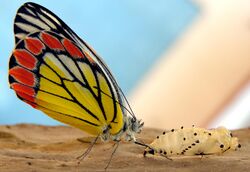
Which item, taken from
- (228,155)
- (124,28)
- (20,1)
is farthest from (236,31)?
(228,155)

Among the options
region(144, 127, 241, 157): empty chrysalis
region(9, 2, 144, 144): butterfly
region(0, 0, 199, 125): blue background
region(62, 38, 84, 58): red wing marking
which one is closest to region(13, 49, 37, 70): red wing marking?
region(9, 2, 144, 144): butterfly

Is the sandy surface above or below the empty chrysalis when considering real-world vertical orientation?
below

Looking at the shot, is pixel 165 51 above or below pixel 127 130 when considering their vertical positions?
above

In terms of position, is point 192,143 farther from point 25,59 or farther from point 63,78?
point 25,59

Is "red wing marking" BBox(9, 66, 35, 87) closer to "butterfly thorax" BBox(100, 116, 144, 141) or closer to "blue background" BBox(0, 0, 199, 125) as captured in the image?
"butterfly thorax" BBox(100, 116, 144, 141)

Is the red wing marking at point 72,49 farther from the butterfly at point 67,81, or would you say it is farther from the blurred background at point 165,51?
the blurred background at point 165,51

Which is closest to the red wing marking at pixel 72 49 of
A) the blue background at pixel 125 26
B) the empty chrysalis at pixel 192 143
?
the empty chrysalis at pixel 192 143

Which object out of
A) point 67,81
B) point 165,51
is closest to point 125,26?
point 165,51
